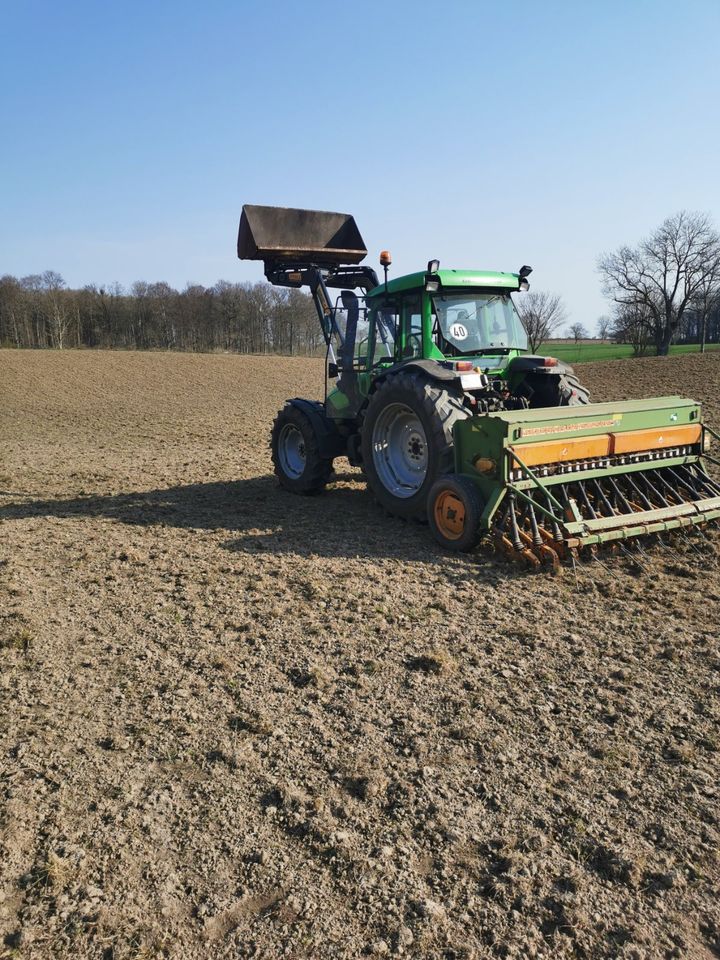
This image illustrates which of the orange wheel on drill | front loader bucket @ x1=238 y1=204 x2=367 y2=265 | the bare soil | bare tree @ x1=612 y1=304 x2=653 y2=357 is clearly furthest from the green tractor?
bare tree @ x1=612 y1=304 x2=653 y2=357

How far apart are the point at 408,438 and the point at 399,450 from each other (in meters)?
0.17

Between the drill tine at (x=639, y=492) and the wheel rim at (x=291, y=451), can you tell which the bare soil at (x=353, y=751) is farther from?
the wheel rim at (x=291, y=451)

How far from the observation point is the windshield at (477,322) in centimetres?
671

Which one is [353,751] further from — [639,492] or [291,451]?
[291,451]

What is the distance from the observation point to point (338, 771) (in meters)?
2.98

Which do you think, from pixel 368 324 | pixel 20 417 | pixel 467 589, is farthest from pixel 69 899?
pixel 20 417

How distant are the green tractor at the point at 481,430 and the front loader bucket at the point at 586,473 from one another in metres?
0.01

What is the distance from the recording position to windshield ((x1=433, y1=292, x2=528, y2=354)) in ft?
22.0

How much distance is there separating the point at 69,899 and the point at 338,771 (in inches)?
42.5

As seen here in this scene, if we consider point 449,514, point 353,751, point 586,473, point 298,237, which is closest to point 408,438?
point 449,514

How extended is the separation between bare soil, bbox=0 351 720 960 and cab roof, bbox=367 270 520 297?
2.25m

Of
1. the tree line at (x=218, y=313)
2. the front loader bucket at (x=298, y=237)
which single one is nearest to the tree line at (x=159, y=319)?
the tree line at (x=218, y=313)

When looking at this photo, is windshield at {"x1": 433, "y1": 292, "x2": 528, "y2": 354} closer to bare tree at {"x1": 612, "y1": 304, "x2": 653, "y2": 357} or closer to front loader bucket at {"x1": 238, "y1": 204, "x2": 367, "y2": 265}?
front loader bucket at {"x1": 238, "y1": 204, "x2": 367, "y2": 265}

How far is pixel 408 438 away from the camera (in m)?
6.77
